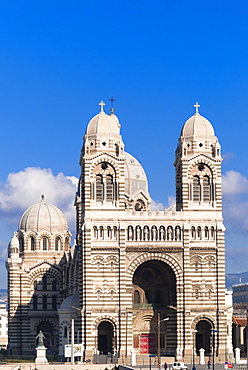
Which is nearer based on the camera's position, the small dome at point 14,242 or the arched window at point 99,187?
the arched window at point 99,187

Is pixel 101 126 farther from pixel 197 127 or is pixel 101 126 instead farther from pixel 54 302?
pixel 54 302

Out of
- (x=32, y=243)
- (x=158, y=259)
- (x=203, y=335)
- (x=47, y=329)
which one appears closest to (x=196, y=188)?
(x=158, y=259)

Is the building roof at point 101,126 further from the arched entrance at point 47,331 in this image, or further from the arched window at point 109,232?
the arched entrance at point 47,331

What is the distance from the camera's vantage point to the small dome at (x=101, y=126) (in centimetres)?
9306

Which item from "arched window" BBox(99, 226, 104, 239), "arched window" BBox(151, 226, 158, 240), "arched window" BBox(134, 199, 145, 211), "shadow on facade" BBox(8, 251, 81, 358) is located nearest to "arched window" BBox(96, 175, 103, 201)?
"arched window" BBox(99, 226, 104, 239)

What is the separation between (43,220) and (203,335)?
30771 millimetres

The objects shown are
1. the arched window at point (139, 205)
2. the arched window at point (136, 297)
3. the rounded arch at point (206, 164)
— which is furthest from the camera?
the arched window at point (139, 205)

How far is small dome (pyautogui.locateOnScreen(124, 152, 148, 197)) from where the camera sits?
108m

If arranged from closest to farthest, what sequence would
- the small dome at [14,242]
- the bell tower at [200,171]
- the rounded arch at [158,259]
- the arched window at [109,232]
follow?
the rounded arch at [158,259], the arched window at [109,232], the bell tower at [200,171], the small dome at [14,242]

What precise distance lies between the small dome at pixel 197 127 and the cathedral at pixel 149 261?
10cm

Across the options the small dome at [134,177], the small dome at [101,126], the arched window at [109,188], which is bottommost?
the arched window at [109,188]

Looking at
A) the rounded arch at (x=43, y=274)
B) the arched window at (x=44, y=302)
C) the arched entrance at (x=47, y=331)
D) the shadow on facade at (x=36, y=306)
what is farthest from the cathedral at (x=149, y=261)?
the rounded arch at (x=43, y=274)

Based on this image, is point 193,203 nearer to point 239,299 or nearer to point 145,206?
point 145,206

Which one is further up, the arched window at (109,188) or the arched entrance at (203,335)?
the arched window at (109,188)
